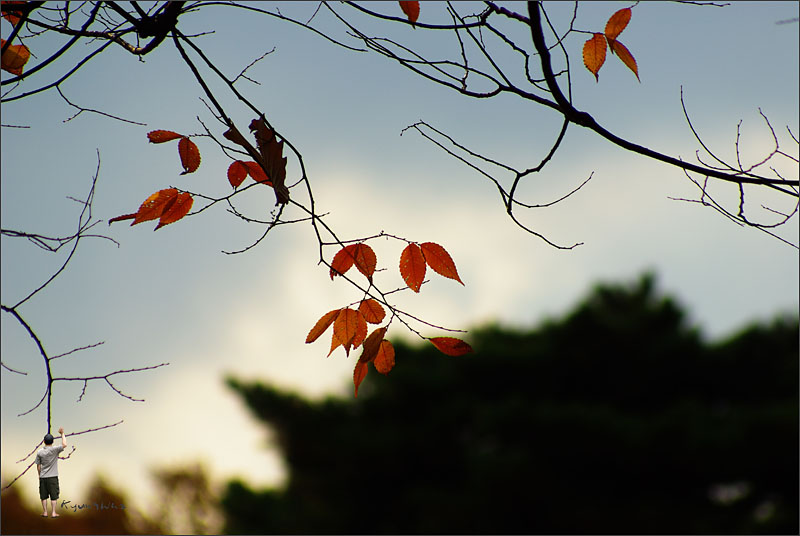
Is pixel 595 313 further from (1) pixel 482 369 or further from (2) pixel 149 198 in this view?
(2) pixel 149 198

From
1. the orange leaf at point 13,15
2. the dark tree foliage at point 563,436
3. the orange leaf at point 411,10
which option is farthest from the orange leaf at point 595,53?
the dark tree foliage at point 563,436

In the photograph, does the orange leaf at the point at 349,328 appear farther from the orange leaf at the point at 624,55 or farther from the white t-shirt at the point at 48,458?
the orange leaf at the point at 624,55

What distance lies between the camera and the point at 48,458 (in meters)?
1.22

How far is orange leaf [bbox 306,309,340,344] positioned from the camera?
130 centimetres

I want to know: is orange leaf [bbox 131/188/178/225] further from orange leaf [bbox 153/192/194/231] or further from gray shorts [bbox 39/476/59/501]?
gray shorts [bbox 39/476/59/501]

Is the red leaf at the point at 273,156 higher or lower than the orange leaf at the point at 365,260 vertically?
higher

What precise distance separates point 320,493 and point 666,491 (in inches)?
194

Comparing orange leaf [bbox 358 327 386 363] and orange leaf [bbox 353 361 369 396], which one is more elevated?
orange leaf [bbox 358 327 386 363]

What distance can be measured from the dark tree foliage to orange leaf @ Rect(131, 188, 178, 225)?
24.5ft

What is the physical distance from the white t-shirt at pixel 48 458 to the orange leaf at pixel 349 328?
0.57 m

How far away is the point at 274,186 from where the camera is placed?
1.33 metres

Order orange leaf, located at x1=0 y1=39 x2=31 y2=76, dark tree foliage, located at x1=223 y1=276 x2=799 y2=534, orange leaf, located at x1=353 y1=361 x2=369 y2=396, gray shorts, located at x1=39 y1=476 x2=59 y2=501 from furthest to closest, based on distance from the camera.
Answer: dark tree foliage, located at x1=223 y1=276 x2=799 y2=534 → orange leaf, located at x1=0 y1=39 x2=31 y2=76 → orange leaf, located at x1=353 y1=361 x2=369 y2=396 → gray shorts, located at x1=39 y1=476 x2=59 y2=501

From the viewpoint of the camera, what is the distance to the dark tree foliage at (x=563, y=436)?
27.6 ft
